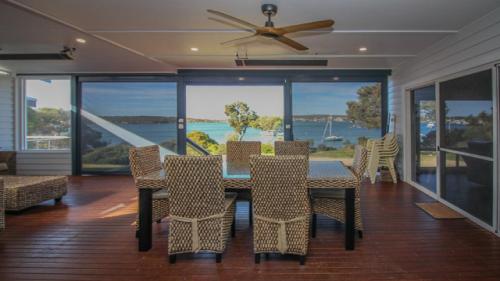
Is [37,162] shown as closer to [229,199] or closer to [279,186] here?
[229,199]

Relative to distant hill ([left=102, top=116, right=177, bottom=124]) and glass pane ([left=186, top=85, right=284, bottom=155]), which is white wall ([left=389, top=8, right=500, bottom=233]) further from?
distant hill ([left=102, top=116, right=177, bottom=124])

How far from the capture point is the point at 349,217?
272cm

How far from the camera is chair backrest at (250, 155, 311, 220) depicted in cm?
232

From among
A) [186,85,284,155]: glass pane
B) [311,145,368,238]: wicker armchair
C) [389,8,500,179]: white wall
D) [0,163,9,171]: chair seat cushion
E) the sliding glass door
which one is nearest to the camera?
[311,145,368,238]: wicker armchair

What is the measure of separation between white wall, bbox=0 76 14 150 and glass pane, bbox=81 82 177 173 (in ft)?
5.22

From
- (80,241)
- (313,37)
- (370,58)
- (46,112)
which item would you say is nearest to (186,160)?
(80,241)

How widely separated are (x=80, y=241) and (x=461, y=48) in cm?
505

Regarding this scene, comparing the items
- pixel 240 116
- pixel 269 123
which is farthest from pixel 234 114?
pixel 269 123

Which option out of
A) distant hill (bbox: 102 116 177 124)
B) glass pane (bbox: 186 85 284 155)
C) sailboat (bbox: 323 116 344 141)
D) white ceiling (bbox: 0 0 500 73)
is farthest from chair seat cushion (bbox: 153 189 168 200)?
sailboat (bbox: 323 116 344 141)

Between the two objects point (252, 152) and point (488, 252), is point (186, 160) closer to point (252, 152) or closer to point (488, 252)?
point (252, 152)

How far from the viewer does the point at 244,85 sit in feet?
22.0

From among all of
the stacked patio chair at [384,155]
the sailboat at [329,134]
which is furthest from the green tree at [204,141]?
the stacked patio chair at [384,155]

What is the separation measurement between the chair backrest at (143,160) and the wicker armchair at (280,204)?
1366 millimetres

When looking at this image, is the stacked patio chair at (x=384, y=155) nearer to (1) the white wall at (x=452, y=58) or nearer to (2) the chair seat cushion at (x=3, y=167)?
(1) the white wall at (x=452, y=58)
